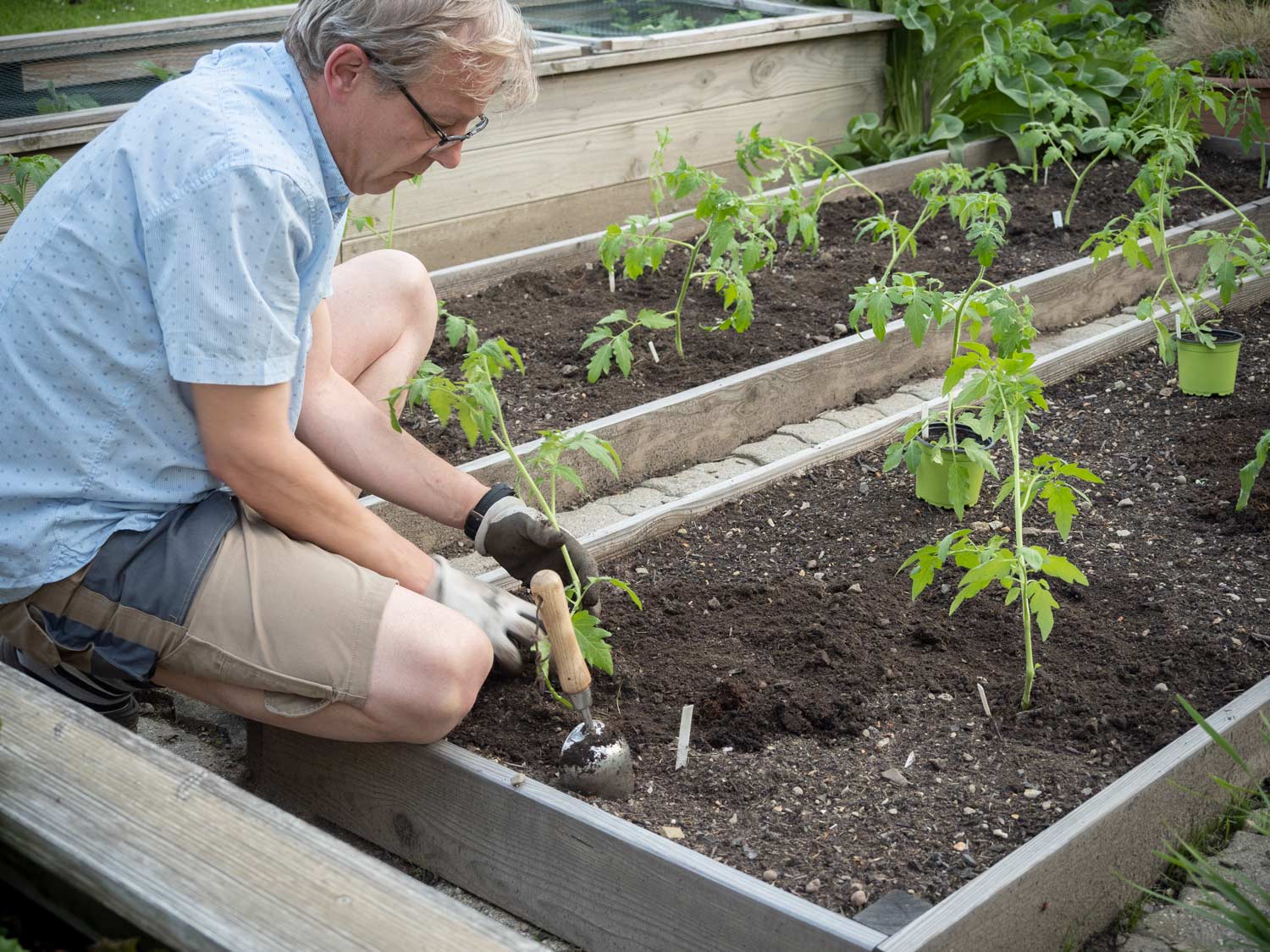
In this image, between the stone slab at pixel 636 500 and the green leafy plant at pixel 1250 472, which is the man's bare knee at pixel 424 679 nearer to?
the stone slab at pixel 636 500

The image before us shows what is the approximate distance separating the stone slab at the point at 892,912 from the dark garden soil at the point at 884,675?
0.09m

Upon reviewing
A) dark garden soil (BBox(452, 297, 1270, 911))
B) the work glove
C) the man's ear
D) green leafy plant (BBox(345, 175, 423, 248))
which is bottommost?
dark garden soil (BBox(452, 297, 1270, 911))

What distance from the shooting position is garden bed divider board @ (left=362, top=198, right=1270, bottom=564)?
354cm

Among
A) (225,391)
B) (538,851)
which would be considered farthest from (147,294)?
(538,851)

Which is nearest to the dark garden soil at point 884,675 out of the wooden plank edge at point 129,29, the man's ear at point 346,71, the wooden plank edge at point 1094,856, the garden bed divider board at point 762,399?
the wooden plank edge at point 1094,856

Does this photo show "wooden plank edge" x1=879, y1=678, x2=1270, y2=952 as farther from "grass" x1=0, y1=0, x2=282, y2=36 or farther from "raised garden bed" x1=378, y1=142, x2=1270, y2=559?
"grass" x1=0, y1=0, x2=282, y2=36

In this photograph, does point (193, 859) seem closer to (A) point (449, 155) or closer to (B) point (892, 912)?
(B) point (892, 912)

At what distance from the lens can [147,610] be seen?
2113mm

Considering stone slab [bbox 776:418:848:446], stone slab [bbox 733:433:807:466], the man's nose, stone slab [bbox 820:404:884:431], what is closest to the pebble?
the man's nose

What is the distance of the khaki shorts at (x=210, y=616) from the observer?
212 cm

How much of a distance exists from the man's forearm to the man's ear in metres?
0.70

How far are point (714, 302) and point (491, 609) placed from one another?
2.36 m

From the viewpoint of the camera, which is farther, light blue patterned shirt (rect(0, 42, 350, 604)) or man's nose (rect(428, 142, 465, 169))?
man's nose (rect(428, 142, 465, 169))

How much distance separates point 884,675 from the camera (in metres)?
2.60
